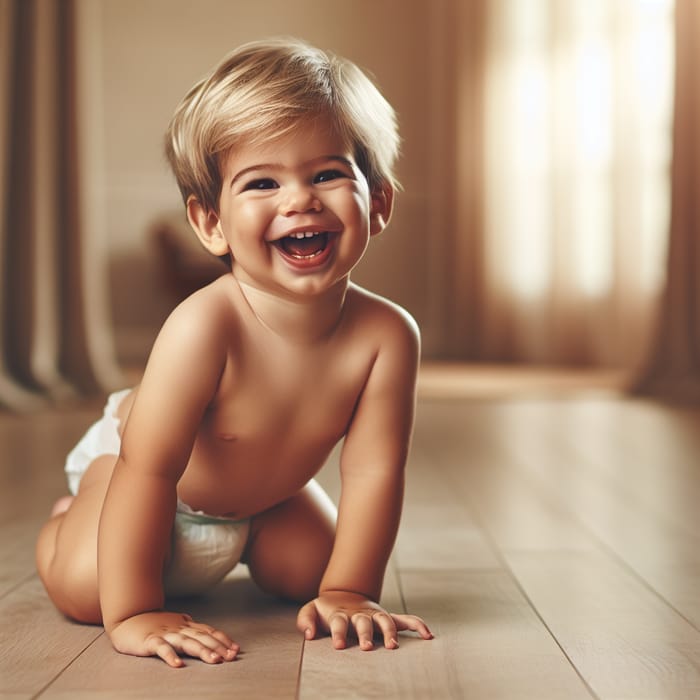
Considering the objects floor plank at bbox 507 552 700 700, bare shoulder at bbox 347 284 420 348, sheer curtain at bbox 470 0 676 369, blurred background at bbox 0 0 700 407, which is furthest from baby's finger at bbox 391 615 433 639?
sheer curtain at bbox 470 0 676 369

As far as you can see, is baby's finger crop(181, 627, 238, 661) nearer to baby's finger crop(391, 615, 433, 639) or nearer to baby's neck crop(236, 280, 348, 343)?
baby's finger crop(391, 615, 433, 639)

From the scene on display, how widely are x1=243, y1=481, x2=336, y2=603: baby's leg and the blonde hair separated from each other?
0.32 m

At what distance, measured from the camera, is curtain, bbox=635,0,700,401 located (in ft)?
11.0

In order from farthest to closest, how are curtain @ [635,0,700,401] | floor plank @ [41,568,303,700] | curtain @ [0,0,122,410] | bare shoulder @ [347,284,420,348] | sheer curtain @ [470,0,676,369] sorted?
sheer curtain @ [470,0,676,369], curtain @ [635,0,700,401], curtain @ [0,0,122,410], bare shoulder @ [347,284,420,348], floor plank @ [41,568,303,700]

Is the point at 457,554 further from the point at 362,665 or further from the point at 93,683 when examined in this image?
the point at 93,683

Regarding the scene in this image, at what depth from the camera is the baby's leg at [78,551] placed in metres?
0.91

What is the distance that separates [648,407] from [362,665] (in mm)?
2366

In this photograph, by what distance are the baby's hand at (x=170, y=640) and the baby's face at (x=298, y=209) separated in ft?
0.90

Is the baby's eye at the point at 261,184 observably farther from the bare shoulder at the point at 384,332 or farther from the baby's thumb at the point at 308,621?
the baby's thumb at the point at 308,621

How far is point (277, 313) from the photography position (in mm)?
881

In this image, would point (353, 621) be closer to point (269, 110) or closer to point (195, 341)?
point (195, 341)

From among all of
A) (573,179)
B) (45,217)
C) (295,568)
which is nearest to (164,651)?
(295,568)

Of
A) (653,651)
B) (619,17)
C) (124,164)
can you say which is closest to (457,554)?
(653,651)

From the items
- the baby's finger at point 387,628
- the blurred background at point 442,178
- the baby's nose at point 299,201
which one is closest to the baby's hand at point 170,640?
the baby's finger at point 387,628
